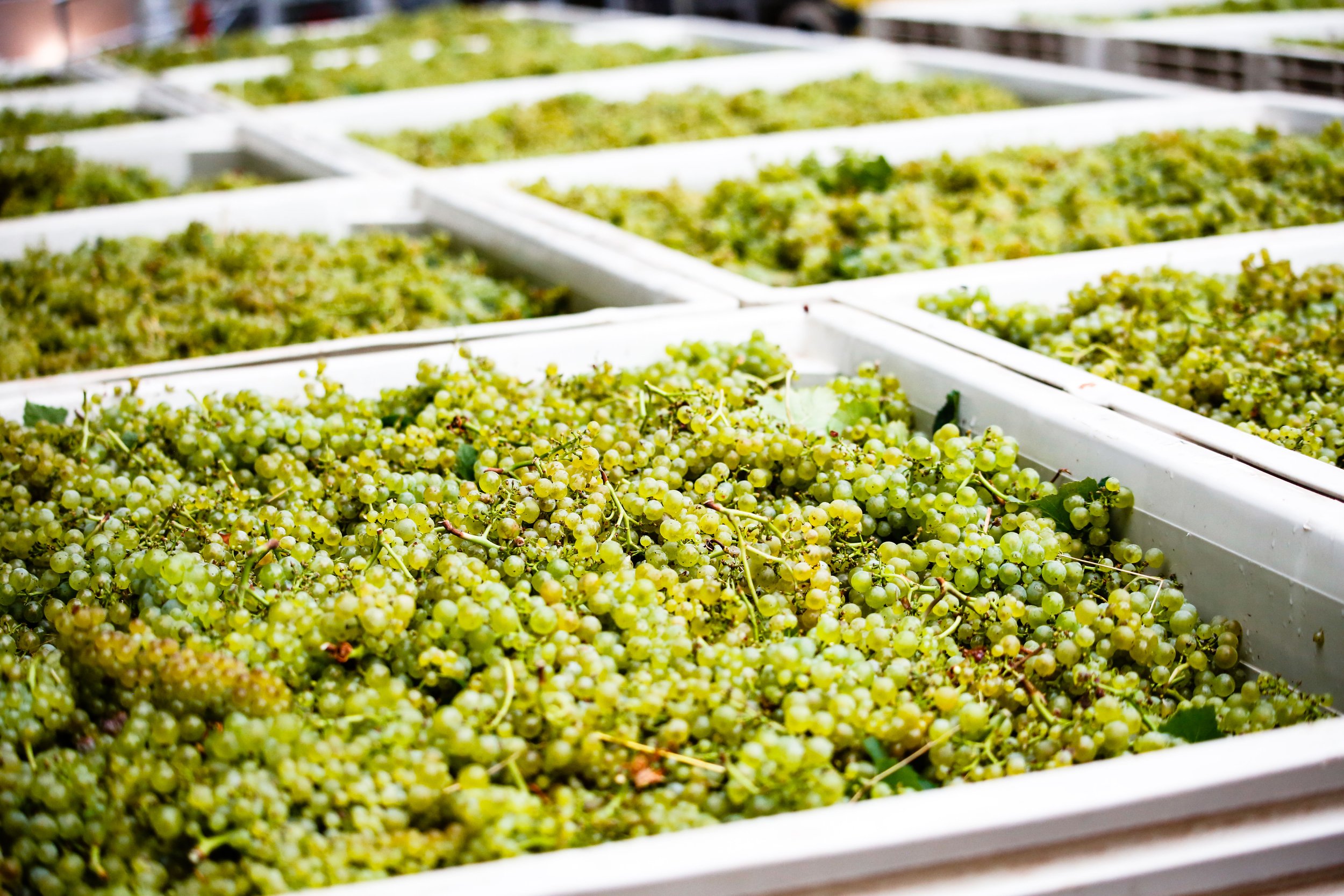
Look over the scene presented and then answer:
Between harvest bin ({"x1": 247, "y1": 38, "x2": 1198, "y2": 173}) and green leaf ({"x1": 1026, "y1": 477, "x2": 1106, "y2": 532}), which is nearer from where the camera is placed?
green leaf ({"x1": 1026, "y1": 477, "x2": 1106, "y2": 532})

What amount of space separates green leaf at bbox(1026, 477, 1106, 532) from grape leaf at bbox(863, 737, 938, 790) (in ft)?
1.43

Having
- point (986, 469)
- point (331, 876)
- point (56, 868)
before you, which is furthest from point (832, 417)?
point (56, 868)

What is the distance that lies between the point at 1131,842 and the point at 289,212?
8.33 feet

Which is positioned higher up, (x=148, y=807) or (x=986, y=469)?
(x=986, y=469)

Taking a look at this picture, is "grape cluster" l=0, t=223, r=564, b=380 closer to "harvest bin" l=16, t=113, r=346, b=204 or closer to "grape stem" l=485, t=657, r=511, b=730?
"harvest bin" l=16, t=113, r=346, b=204

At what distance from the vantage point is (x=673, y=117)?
373cm

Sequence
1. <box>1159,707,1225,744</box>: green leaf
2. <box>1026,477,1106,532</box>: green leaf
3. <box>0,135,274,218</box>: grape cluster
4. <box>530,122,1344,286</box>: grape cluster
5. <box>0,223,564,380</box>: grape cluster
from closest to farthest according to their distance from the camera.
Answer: <box>1159,707,1225,744</box>: green leaf → <box>1026,477,1106,532</box>: green leaf → <box>0,223,564,380</box>: grape cluster → <box>530,122,1344,286</box>: grape cluster → <box>0,135,274,218</box>: grape cluster

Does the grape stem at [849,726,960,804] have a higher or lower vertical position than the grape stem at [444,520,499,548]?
lower

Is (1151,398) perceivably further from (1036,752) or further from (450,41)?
(450,41)

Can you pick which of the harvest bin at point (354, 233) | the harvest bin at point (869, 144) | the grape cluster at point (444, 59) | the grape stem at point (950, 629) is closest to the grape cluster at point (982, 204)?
the harvest bin at point (869, 144)

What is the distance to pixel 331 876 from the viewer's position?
32.3 inches

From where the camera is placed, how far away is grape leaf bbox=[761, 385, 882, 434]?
151 centimetres

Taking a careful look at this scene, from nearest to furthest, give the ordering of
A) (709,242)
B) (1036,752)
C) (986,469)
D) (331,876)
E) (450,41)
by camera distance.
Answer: (331,876) → (1036,752) → (986,469) → (709,242) → (450,41)

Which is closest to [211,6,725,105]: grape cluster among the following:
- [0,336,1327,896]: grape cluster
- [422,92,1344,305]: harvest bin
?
[422,92,1344,305]: harvest bin
